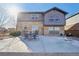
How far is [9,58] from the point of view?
388 cm

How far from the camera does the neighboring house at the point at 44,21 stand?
4004 millimetres

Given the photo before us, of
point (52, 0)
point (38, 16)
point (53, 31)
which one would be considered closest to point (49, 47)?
point (53, 31)

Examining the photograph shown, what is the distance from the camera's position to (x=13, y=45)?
3951 millimetres

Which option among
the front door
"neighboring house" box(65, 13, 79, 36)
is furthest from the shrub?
"neighboring house" box(65, 13, 79, 36)

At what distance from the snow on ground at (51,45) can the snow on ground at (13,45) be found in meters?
0.09

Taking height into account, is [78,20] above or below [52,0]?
below

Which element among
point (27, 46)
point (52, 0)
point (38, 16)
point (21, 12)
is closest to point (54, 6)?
point (52, 0)

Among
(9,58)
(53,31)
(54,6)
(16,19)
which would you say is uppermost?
(54,6)

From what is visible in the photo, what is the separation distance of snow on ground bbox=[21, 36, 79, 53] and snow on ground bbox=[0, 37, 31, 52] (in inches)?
3.7

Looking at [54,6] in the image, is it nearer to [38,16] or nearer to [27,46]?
[38,16]

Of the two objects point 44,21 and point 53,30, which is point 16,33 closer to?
point 44,21

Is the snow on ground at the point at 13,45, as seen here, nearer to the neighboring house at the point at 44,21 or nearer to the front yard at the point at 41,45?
the front yard at the point at 41,45

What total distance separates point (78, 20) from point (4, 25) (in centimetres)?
149

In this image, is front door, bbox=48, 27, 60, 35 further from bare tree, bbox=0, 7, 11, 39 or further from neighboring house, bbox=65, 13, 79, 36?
bare tree, bbox=0, 7, 11, 39
